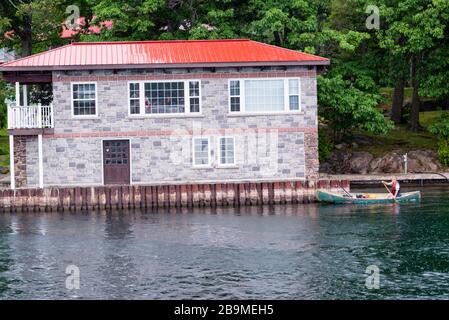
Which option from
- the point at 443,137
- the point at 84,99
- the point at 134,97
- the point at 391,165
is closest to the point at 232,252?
the point at 134,97

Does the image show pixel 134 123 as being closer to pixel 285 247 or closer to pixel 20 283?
pixel 285 247

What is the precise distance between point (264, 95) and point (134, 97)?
6884 mm

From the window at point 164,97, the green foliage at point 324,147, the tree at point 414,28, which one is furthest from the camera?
the green foliage at point 324,147

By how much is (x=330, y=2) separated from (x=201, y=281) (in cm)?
3573

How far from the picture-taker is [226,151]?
1886 inches

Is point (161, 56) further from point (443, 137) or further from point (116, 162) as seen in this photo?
point (443, 137)

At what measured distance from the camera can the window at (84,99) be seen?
47522 mm

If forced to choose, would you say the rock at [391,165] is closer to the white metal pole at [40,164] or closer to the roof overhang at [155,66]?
the roof overhang at [155,66]

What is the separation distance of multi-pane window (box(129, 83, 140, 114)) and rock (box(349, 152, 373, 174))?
16948mm

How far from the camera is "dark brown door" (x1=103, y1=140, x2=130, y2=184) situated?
47.5 metres

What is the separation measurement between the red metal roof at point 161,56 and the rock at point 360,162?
1242cm

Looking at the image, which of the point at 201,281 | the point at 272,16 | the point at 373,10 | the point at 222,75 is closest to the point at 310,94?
the point at 222,75

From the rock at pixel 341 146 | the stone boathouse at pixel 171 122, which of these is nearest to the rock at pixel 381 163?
the rock at pixel 341 146

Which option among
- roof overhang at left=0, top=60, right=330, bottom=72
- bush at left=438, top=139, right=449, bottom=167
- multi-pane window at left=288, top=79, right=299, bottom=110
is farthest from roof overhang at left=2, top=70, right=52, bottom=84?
bush at left=438, top=139, right=449, bottom=167
